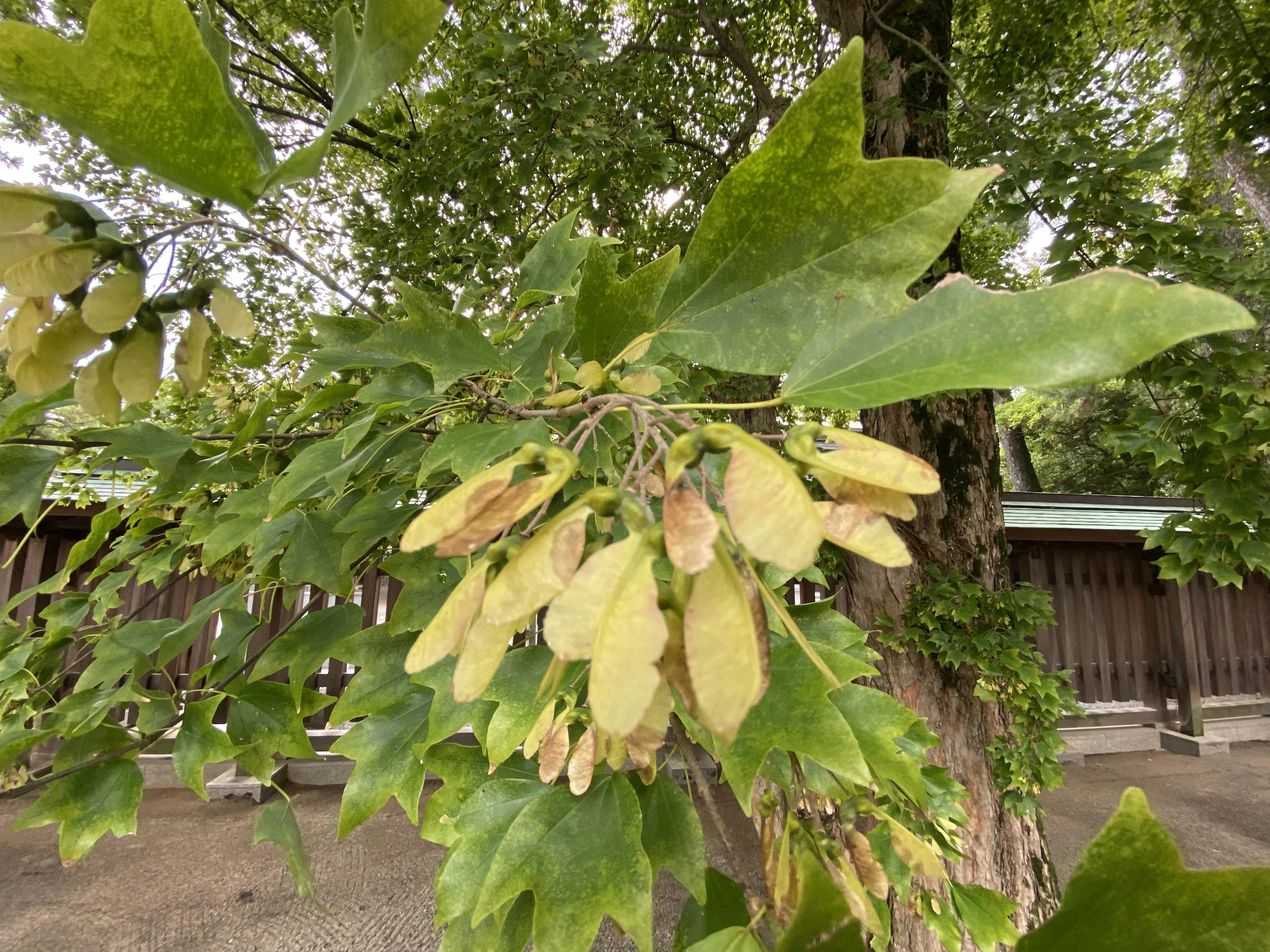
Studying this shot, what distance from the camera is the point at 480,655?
25cm

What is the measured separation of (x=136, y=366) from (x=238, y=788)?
14.3 ft

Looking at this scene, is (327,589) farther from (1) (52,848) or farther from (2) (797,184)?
(1) (52,848)

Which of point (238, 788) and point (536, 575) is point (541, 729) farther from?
point (238, 788)

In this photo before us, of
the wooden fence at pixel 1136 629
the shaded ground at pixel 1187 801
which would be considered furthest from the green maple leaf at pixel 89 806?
the wooden fence at pixel 1136 629

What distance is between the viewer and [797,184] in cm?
29

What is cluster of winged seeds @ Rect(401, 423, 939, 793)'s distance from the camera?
0.20m

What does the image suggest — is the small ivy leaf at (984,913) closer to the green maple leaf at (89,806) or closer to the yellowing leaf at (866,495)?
the yellowing leaf at (866,495)

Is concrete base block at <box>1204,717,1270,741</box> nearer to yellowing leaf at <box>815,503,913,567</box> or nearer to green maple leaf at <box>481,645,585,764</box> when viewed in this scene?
green maple leaf at <box>481,645,585,764</box>

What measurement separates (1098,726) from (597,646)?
605 cm

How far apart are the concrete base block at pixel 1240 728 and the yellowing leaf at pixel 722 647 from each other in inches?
261

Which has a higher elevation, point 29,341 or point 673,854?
point 29,341

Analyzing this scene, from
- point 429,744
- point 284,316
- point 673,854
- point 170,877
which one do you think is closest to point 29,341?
point 429,744

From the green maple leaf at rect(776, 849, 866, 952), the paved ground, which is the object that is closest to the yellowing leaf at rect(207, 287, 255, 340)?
the green maple leaf at rect(776, 849, 866, 952)

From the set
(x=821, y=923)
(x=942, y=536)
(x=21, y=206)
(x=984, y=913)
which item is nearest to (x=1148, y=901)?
(x=821, y=923)
